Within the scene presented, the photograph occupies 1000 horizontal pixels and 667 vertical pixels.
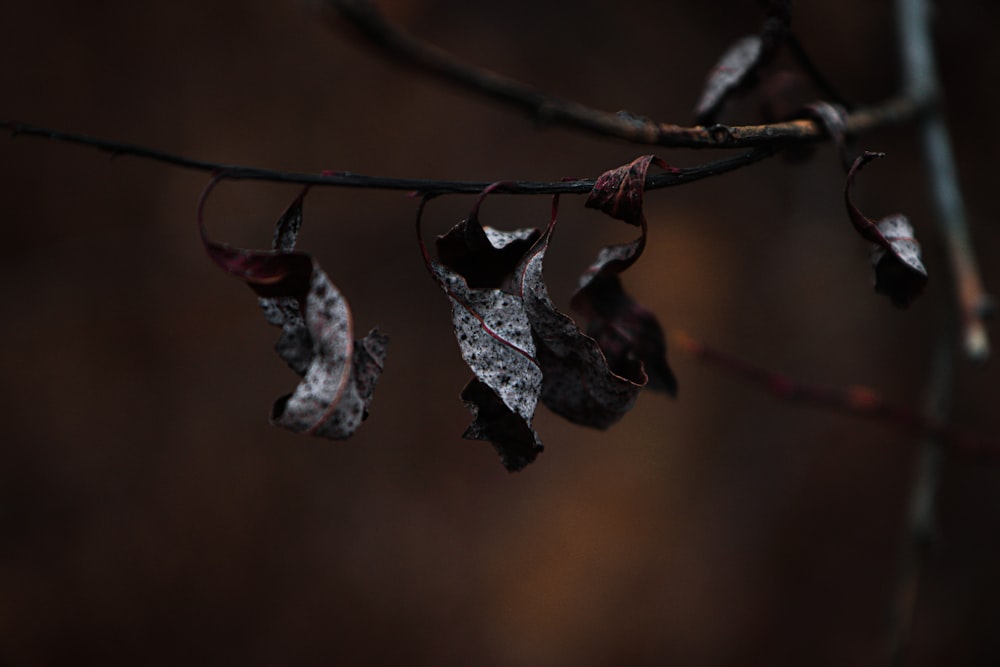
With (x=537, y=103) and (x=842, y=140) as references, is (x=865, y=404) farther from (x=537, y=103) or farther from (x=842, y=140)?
(x=537, y=103)

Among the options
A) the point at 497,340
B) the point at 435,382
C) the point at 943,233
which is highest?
the point at 943,233

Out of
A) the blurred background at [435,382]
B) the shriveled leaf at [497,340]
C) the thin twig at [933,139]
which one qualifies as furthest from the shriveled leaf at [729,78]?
the blurred background at [435,382]

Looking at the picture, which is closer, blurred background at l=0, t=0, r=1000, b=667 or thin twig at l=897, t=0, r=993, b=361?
thin twig at l=897, t=0, r=993, b=361

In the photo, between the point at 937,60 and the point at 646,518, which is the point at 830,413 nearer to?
the point at 646,518

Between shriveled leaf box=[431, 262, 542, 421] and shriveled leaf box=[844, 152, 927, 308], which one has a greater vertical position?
shriveled leaf box=[844, 152, 927, 308]

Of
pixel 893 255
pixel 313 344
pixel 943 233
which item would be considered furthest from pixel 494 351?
pixel 943 233

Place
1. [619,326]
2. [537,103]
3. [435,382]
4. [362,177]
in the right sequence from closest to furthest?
[537,103], [362,177], [619,326], [435,382]

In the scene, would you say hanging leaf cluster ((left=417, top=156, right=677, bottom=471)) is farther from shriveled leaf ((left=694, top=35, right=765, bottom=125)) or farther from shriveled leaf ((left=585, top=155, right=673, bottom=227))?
shriveled leaf ((left=694, top=35, right=765, bottom=125))

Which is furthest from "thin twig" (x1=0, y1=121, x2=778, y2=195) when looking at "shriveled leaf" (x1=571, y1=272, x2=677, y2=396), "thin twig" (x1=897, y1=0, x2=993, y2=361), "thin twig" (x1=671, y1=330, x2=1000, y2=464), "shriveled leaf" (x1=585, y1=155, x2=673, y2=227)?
"thin twig" (x1=897, y1=0, x2=993, y2=361)
